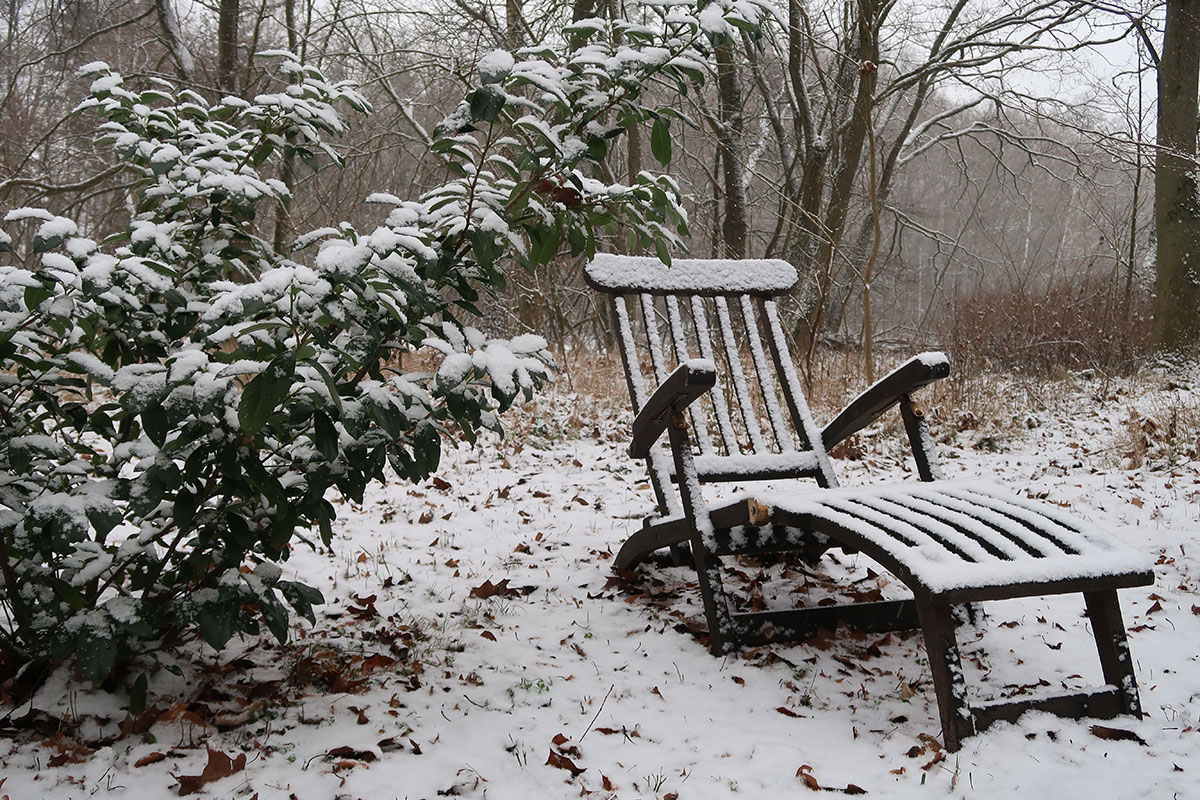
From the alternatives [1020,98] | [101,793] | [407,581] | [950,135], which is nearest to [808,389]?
[407,581]

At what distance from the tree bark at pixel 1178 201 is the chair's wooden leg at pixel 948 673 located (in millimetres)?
6507

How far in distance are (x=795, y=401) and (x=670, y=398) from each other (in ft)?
3.42

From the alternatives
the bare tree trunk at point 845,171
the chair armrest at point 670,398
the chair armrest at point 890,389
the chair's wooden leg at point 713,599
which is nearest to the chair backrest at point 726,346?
the chair armrest at point 890,389

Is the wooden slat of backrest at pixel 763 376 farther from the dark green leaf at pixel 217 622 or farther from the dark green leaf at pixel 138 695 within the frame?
the dark green leaf at pixel 138 695

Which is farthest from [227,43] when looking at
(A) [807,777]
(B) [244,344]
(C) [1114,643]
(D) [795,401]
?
(C) [1114,643]

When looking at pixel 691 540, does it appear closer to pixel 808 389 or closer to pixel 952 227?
pixel 808 389

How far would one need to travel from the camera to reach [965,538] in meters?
1.97

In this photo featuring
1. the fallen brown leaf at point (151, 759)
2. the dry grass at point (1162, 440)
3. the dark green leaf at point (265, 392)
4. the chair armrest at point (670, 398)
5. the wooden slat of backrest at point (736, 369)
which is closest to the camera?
the dark green leaf at point (265, 392)

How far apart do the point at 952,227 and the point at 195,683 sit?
36.3 metres

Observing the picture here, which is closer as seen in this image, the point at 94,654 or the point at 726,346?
the point at 94,654

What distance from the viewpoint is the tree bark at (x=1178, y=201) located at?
6914mm

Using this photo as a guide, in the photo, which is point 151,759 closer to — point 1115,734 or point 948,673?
point 948,673

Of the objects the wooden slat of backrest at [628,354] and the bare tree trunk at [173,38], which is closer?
the wooden slat of backrest at [628,354]

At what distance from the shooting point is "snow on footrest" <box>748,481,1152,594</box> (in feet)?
5.86
